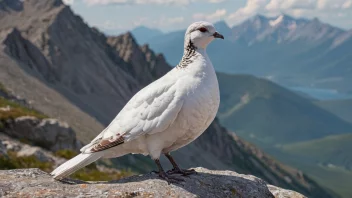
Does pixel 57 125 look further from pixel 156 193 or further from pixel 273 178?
pixel 273 178

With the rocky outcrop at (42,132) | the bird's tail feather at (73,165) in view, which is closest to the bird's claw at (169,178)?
the bird's tail feather at (73,165)

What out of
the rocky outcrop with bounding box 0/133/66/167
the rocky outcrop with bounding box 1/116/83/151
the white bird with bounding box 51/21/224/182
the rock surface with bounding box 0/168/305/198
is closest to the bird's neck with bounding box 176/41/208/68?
the white bird with bounding box 51/21/224/182

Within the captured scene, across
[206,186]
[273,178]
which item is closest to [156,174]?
[206,186]

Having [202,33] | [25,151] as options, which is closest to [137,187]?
[202,33]

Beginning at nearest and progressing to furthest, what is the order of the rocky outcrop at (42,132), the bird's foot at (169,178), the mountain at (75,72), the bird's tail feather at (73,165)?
1. the bird's tail feather at (73,165)
2. the bird's foot at (169,178)
3. the rocky outcrop at (42,132)
4. the mountain at (75,72)

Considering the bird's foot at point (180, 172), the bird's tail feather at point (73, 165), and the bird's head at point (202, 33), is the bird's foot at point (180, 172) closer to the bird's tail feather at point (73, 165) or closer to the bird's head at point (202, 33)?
the bird's tail feather at point (73, 165)
